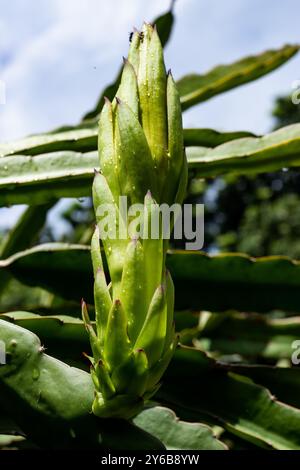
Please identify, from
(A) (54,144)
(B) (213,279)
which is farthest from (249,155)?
(A) (54,144)

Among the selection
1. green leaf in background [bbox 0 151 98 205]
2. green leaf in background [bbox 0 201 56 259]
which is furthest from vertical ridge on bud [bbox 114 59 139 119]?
green leaf in background [bbox 0 201 56 259]

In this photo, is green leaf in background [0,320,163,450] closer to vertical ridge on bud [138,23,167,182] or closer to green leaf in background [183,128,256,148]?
vertical ridge on bud [138,23,167,182]

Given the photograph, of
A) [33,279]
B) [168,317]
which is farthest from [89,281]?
[168,317]

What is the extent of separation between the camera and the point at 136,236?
→ 0.60 metres

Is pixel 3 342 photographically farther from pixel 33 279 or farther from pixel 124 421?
pixel 33 279

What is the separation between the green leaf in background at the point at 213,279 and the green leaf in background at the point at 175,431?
30 cm

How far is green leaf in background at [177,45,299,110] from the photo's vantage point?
4.56 ft

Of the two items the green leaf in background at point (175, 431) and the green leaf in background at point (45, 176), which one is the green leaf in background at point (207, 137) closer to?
the green leaf in background at point (45, 176)

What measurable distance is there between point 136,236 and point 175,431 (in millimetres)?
312

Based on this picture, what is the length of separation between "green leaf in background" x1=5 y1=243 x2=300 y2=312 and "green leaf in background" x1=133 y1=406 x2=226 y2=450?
0.30 meters

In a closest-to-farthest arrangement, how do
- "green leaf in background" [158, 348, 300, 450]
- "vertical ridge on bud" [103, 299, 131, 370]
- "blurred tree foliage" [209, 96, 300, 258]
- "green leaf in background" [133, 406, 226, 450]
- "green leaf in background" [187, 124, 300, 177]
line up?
"vertical ridge on bud" [103, 299, 131, 370], "green leaf in background" [133, 406, 226, 450], "green leaf in background" [158, 348, 300, 450], "green leaf in background" [187, 124, 300, 177], "blurred tree foliage" [209, 96, 300, 258]

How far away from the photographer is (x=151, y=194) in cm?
62

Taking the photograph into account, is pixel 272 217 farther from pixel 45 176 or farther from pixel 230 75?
pixel 45 176
